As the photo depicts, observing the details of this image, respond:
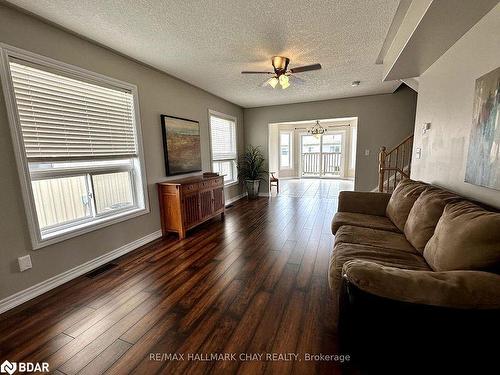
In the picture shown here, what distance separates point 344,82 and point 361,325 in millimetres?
4047

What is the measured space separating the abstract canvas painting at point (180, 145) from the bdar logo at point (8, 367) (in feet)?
8.17

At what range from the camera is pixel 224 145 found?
5379 mm

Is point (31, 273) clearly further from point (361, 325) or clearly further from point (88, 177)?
point (361, 325)

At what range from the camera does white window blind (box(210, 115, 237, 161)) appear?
4918 mm

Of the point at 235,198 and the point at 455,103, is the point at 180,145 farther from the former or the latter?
the point at 455,103

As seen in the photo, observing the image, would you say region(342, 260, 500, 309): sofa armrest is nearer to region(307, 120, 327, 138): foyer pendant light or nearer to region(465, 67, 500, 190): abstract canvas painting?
region(465, 67, 500, 190): abstract canvas painting

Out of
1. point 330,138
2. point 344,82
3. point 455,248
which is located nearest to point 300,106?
point 344,82

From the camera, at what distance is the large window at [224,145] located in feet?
16.1

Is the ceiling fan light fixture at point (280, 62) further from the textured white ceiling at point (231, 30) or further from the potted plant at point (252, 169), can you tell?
the potted plant at point (252, 169)

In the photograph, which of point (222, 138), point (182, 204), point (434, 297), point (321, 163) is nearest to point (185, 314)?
point (434, 297)

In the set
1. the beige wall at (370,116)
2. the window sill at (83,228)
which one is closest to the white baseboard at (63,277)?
the window sill at (83,228)

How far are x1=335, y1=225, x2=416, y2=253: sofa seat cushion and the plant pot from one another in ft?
12.9

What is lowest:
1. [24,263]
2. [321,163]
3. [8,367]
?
[8,367]

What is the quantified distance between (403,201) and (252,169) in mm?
4095
